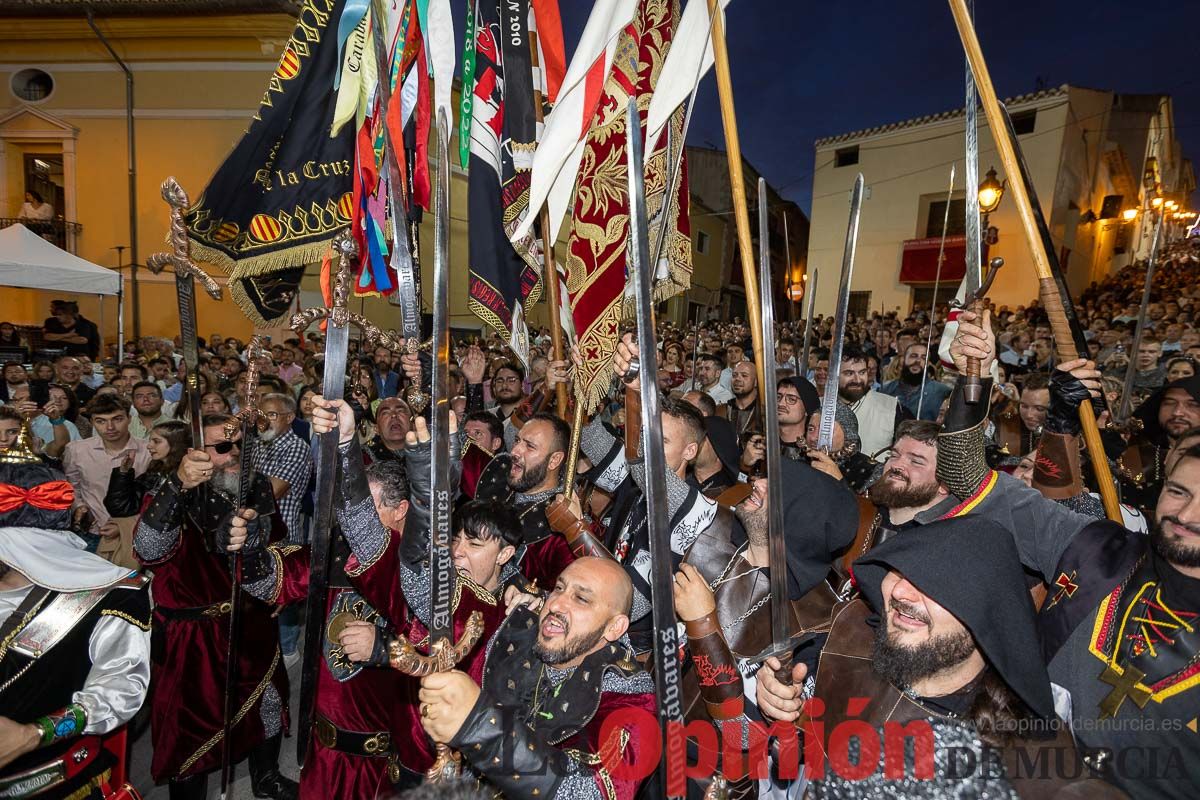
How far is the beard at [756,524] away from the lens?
2.59m

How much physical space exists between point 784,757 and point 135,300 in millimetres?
20962

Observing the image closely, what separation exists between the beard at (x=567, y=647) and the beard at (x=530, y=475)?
5.55ft

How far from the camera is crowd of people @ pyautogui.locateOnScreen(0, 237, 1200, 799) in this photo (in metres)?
1.66

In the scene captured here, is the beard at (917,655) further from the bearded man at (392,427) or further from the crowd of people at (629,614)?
the bearded man at (392,427)

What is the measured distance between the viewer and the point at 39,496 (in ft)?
7.02

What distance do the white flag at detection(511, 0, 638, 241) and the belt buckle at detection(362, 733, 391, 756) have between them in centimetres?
234

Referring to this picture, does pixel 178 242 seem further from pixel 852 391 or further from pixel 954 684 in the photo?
pixel 852 391

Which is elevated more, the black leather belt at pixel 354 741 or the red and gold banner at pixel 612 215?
the red and gold banner at pixel 612 215

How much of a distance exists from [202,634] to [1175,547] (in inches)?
161

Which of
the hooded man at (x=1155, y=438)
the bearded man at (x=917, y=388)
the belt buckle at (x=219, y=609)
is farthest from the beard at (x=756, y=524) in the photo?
the bearded man at (x=917, y=388)

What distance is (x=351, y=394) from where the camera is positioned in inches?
289

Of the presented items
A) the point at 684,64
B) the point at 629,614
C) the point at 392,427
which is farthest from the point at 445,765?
the point at 392,427

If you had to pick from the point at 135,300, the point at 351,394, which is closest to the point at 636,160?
the point at 351,394

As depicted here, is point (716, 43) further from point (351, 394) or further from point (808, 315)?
point (351, 394)
